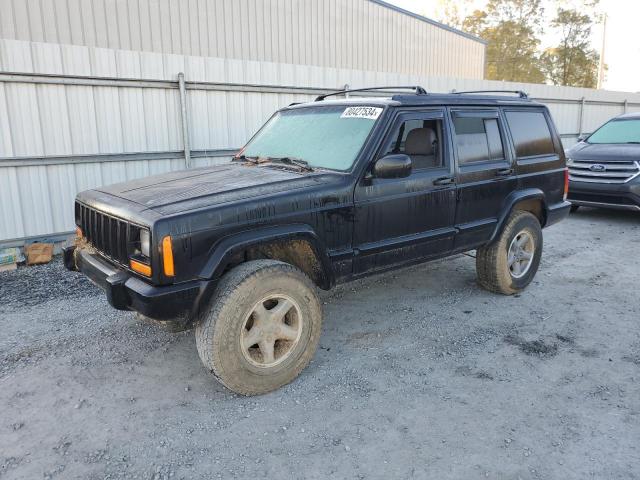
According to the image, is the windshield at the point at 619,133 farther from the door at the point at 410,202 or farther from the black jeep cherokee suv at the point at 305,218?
the door at the point at 410,202

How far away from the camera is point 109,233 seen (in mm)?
3281

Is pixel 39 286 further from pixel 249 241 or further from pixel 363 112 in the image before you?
pixel 363 112

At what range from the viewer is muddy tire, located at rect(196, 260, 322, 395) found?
9.95 ft

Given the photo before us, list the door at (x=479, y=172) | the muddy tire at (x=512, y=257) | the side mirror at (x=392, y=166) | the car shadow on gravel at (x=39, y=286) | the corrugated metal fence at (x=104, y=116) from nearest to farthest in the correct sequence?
the side mirror at (x=392, y=166), the door at (x=479, y=172), the muddy tire at (x=512, y=257), the car shadow on gravel at (x=39, y=286), the corrugated metal fence at (x=104, y=116)

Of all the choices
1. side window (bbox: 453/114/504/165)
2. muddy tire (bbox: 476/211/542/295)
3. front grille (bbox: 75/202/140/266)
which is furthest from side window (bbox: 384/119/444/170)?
front grille (bbox: 75/202/140/266)

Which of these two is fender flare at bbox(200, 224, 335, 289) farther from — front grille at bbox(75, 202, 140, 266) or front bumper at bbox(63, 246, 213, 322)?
front grille at bbox(75, 202, 140, 266)

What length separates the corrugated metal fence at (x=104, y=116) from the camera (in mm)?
6215

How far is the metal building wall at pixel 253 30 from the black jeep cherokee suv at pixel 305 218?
284 inches

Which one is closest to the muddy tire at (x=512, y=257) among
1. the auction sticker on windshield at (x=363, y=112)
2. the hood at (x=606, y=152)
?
the auction sticker on windshield at (x=363, y=112)

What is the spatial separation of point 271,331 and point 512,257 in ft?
9.58

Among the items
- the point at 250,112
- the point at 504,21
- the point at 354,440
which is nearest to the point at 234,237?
the point at 354,440

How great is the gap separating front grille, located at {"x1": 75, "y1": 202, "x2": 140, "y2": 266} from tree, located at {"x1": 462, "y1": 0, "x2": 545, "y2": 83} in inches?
1659

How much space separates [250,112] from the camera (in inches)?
324

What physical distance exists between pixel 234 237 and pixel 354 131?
1.41 metres
